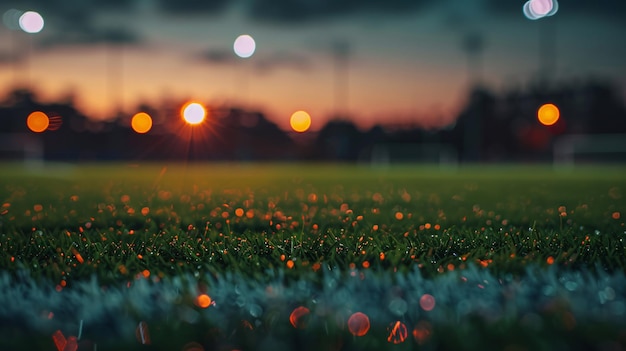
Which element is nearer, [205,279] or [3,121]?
[205,279]

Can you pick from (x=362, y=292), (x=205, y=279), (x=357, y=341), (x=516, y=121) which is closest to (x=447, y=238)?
(x=362, y=292)

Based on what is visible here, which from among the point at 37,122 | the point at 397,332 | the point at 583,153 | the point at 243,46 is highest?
the point at 243,46

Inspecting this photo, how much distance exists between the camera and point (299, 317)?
215cm

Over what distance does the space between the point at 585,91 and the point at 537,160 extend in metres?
19.1

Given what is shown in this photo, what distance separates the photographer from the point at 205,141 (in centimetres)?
6131

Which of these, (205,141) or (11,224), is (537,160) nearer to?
(205,141)

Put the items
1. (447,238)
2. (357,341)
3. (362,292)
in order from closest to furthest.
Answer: (357,341) → (362,292) → (447,238)

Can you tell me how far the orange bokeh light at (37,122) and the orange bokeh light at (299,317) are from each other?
199 feet

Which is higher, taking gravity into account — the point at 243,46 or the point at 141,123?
the point at 243,46

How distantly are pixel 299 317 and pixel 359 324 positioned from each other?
0.74 ft

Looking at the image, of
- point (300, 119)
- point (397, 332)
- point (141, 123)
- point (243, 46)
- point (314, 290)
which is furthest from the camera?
point (141, 123)

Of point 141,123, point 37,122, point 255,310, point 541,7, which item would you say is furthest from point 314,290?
point 141,123

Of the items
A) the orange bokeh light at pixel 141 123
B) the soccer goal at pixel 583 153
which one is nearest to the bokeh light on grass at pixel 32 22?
the orange bokeh light at pixel 141 123

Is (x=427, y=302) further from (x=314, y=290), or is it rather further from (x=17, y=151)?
(x=17, y=151)
